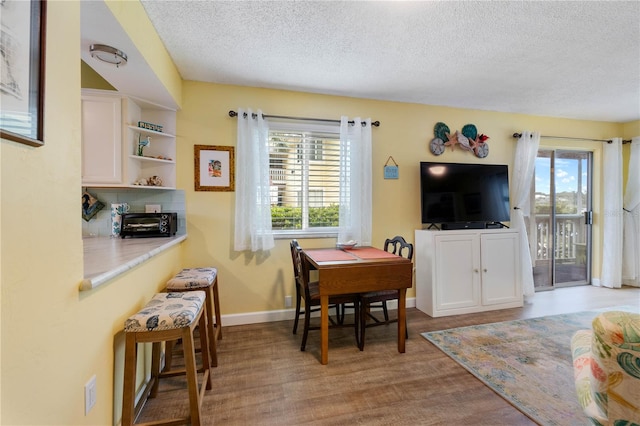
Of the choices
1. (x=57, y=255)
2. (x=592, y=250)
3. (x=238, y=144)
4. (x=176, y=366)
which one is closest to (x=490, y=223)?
(x=592, y=250)

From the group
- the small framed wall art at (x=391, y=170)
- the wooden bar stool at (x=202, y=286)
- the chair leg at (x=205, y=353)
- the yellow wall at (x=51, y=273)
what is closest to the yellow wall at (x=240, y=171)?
the small framed wall art at (x=391, y=170)

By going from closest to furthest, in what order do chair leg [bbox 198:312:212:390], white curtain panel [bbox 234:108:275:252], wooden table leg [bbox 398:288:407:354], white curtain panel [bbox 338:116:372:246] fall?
chair leg [bbox 198:312:212:390] → wooden table leg [bbox 398:288:407:354] → white curtain panel [bbox 234:108:275:252] → white curtain panel [bbox 338:116:372:246]

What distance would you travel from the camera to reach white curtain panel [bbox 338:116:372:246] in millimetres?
3074

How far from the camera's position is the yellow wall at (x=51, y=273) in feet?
2.58

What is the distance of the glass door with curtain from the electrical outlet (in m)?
4.90

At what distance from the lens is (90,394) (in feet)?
3.90

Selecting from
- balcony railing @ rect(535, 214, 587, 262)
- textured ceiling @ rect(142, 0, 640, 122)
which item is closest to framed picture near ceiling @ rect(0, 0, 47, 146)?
textured ceiling @ rect(142, 0, 640, 122)

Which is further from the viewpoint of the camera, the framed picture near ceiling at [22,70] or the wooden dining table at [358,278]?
the wooden dining table at [358,278]

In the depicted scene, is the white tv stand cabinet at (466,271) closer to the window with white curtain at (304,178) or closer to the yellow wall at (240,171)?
the yellow wall at (240,171)

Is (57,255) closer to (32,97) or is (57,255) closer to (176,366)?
(32,97)

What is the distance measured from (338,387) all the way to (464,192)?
2601 millimetres

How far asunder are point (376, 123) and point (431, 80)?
0.69 m

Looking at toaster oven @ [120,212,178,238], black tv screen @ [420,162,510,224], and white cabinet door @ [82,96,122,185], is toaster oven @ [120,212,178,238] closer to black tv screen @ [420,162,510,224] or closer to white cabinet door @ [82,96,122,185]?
white cabinet door @ [82,96,122,185]

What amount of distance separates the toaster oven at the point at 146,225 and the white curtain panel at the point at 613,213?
577 centimetres
